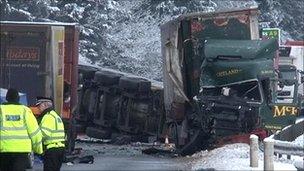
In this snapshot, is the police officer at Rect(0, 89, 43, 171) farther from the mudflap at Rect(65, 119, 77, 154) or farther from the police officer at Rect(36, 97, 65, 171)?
the mudflap at Rect(65, 119, 77, 154)

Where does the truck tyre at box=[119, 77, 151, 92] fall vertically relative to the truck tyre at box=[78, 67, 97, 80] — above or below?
below

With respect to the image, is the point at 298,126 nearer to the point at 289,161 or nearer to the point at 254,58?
the point at 254,58

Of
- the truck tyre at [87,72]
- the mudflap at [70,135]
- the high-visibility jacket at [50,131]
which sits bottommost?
the mudflap at [70,135]

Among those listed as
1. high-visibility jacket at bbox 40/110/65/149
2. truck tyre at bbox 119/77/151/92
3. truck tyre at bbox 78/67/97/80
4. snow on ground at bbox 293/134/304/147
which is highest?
truck tyre at bbox 78/67/97/80

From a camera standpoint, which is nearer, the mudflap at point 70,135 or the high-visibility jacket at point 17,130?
the high-visibility jacket at point 17,130

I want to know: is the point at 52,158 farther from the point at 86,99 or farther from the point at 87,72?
the point at 87,72

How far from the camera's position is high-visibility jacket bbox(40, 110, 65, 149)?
11625 mm

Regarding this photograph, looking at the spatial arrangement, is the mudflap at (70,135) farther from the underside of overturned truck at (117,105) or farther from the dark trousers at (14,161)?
the dark trousers at (14,161)

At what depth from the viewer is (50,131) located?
1166 centimetres

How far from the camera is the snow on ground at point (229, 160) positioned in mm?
13492

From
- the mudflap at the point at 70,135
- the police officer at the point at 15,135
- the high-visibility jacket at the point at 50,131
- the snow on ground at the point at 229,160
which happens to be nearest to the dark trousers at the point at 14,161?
the police officer at the point at 15,135

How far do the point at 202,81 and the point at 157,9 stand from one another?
97.7 feet

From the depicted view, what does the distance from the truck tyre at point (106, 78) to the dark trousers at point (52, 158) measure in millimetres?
9750

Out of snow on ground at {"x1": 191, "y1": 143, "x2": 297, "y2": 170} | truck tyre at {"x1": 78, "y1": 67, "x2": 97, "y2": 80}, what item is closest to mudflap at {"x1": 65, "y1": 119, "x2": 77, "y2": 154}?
snow on ground at {"x1": 191, "y1": 143, "x2": 297, "y2": 170}
